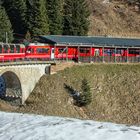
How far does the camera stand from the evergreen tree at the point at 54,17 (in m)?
81.9

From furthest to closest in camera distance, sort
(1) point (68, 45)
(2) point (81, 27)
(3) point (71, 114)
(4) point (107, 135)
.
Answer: (2) point (81, 27) < (1) point (68, 45) < (3) point (71, 114) < (4) point (107, 135)

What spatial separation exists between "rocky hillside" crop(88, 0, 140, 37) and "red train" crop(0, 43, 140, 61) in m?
22.7

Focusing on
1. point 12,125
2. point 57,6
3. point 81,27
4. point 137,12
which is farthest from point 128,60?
point 12,125

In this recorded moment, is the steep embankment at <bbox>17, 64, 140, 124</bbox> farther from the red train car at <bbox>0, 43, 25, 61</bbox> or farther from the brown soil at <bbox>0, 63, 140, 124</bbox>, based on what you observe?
the red train car at <bbox>0, 43, 25, 61</bbox>

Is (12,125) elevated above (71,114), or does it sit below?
above

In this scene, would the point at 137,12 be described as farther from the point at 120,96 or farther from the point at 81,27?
the point at 120,96

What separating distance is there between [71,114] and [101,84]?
9436mm

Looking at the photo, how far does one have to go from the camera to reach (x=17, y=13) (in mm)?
87000

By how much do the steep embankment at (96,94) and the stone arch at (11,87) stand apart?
5.74 feet

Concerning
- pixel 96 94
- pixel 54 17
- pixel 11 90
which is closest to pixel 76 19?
pixel 54 17

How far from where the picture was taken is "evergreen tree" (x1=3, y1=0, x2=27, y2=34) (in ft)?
281

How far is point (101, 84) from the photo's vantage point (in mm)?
59688

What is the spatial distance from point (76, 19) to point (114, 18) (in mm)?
18699

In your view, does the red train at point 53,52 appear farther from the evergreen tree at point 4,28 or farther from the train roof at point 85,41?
the evergreen tree at point 4,28
